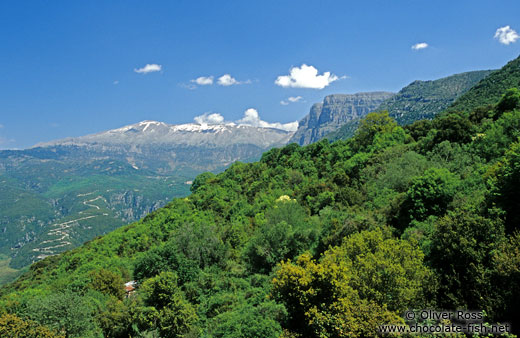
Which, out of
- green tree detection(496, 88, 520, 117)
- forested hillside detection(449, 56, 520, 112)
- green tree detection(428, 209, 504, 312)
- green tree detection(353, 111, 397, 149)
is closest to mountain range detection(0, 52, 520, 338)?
green tree detection(428, 209, 504, 312)

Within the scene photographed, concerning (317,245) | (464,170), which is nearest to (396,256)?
(317,245)

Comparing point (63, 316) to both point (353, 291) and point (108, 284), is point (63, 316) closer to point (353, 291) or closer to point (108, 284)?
point (108, 284)

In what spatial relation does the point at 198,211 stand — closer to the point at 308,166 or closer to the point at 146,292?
the point at 308,166

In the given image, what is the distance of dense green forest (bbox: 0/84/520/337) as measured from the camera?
15.2 m

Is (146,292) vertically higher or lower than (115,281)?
higher

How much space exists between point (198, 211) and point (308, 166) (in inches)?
1037

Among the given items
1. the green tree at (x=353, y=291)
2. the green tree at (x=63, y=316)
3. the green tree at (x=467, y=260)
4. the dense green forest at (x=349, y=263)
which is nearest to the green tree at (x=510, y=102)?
the dense green forest at (x=349, y=263)

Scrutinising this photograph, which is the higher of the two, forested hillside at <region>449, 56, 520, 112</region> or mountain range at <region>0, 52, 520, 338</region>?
forested hillside at <region>449, 56, 520, 112</region>

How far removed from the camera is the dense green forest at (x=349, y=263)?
15164 millimetres

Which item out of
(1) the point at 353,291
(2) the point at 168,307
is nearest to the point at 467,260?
(1) the point at 353,291

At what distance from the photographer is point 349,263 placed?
1794 cm

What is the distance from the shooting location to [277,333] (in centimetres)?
1666

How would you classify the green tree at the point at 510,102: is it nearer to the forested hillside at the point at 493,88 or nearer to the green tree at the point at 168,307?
the green tree at the point at 168,307

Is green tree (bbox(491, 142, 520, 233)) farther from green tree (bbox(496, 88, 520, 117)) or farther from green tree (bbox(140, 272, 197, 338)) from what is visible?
green tree (bbox(496, 88, 520, 117))
